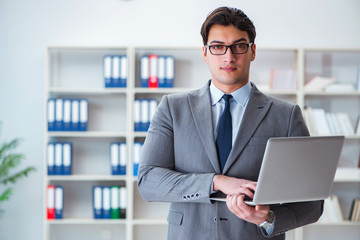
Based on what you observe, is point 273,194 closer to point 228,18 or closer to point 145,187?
point 145,187

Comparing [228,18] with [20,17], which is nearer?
[228,18]

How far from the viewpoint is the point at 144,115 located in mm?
4293

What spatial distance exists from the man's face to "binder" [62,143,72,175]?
2.97m

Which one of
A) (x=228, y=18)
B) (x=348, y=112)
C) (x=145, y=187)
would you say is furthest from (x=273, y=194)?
(x=348, y=112)

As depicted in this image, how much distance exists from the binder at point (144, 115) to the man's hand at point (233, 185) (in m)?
2.94

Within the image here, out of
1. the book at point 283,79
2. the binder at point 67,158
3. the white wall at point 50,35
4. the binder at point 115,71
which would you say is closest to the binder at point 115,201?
the binder at point 67,158

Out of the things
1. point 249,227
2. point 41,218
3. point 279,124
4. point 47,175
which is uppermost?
point 279,124

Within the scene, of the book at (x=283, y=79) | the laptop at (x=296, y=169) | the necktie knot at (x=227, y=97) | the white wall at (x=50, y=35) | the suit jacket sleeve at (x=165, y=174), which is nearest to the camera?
the laptop at (x=296, y=169)

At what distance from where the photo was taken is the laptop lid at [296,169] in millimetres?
1242

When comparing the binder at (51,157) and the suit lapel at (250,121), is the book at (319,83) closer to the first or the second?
the binder at (51,157)

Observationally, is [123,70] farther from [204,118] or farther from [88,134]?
[204,118]

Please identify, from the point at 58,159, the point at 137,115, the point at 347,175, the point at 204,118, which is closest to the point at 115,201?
the point at 58,159

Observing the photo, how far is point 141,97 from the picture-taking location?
457 cm

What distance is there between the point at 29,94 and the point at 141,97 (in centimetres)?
102
